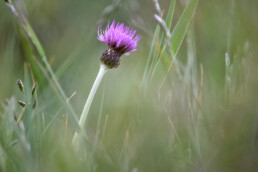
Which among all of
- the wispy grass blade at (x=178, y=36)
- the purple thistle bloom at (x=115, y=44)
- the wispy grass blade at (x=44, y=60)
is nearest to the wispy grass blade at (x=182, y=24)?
the wispy grass blade at (x=178, y=36)

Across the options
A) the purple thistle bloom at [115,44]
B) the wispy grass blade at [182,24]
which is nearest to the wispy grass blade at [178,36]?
the wispy grass blade at [182,24]

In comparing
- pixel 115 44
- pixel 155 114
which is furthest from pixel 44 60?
pixel 155 114

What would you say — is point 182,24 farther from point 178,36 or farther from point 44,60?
point 44,60

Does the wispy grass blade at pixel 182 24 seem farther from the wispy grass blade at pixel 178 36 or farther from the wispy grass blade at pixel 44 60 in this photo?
the wispy grass blade at pixel 44 60

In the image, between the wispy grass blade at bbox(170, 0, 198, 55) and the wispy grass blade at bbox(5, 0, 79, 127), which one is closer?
the wispy grass blade at bbox(5, 0, 79, 127)

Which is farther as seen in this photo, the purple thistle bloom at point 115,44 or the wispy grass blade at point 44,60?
the purple thistle bloom at point 115,44

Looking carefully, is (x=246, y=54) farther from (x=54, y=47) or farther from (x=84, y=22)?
(x=84, y=22)

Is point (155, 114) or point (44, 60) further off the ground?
point (44, 60)

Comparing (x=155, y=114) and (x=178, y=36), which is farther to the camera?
(x=178, y=36)

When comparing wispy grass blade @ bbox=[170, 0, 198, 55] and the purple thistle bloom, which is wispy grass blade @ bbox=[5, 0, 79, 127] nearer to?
the purple thistle bloom

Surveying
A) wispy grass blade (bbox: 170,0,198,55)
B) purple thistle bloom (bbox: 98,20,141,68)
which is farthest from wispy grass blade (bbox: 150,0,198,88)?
purple thistle bloom (bbox: 98,20,141,68)

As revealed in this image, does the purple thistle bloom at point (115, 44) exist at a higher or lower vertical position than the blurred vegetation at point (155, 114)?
higher

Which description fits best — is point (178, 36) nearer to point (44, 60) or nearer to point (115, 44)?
point (115, 44)
